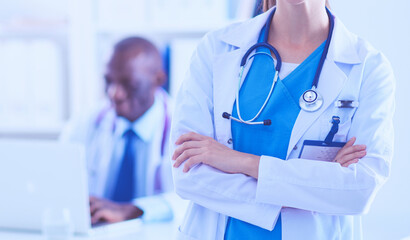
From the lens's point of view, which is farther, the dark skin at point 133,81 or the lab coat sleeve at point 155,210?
the dark skin at point 133,81

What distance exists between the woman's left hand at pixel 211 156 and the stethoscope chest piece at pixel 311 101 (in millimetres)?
187

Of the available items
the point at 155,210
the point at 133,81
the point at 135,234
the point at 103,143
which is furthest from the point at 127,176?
the point at 135,234

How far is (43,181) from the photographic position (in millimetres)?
1621

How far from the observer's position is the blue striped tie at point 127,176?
256cm

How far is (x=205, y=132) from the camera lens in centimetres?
137

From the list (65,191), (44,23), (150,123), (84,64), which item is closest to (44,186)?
(65,191)

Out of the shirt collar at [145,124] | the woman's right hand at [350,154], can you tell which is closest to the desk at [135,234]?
the woman's right hand at [350,154]

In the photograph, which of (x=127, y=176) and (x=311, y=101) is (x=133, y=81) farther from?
(x=311, y=101)

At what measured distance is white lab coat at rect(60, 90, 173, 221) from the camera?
8.28 feet

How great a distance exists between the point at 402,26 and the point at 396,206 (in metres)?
0.69

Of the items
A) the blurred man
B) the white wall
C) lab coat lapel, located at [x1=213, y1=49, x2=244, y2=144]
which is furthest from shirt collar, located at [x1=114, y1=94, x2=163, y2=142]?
lab coat lapel, located at [x1=213, y1=49, x2=244, y2=144]

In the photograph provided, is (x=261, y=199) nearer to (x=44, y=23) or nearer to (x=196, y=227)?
(x=196, y=227)

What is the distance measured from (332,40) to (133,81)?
4.91 feet

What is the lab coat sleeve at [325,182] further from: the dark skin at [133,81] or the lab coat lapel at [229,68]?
the dark skin at [133,81]
